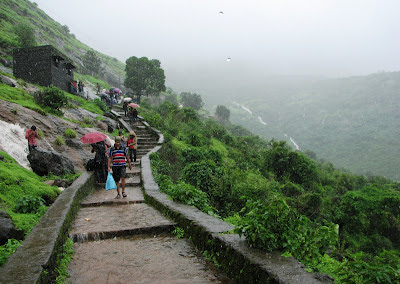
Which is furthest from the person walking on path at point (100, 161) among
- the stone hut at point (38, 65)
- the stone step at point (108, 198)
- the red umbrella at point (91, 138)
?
the stone hut at point (38, 65)

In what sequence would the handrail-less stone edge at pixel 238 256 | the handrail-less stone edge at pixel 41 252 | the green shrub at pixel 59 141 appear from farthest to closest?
the green shrub at pixel 59 141
the handrail-less stone edge at pixel 41 252
the handrail-less stone edge at pixel 238 256

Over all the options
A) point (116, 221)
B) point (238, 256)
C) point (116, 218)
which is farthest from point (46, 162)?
point (238, 256)

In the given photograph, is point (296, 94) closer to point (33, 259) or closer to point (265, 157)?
point (265, 157)

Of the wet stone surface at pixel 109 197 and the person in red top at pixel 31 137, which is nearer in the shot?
the wet stone surface at pixel 109 197

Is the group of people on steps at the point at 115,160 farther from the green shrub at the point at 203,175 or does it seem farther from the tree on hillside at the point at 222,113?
the tree on hillside at the point at 222,113

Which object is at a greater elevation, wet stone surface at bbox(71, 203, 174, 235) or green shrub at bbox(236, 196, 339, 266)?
green shrub at bbox(236, 196, 339, 266)

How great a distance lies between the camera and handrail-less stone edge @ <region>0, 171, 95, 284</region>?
8.54ft

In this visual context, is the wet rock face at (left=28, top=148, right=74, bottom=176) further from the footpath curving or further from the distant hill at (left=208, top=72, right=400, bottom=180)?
the distant hill at (left=208, top=72, right=400, bottom=180)

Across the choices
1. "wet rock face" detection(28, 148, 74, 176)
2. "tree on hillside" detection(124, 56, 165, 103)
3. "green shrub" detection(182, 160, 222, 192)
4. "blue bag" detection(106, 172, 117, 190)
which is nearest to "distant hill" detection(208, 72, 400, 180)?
"tree on hillside" detection(124, 56, 165, 103)

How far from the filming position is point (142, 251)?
394 centimetres

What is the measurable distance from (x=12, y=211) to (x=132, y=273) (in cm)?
316

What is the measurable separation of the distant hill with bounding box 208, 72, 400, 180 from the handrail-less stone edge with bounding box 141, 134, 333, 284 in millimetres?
66661

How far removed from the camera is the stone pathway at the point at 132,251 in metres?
3.15

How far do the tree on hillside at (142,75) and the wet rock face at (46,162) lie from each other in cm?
3708
